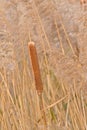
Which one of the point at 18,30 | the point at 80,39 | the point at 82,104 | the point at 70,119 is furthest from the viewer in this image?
the point at 70,119

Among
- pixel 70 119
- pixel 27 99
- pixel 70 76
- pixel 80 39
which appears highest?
pixel 80 39

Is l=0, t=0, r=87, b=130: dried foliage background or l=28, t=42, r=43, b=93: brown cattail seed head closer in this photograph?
l=28, t=42, r=43, b=93: brown cattail seed head

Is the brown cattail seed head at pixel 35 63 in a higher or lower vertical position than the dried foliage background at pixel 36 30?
lower

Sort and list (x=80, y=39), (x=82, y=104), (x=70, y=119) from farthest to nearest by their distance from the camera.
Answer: (x=70, y=119) → (x=82, y=104) → (x=80, y=39)

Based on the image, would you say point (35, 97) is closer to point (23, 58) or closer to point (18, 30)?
point (23, 58)

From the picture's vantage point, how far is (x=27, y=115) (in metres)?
1.44

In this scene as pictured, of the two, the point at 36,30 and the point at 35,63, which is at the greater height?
the point at 36,30

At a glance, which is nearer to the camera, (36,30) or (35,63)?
(35,63)

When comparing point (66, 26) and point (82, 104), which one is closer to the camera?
point (66, 26)

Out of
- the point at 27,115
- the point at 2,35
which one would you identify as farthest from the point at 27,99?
the point at 2,35

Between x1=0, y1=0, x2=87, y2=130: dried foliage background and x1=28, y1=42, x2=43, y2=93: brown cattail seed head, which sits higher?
x1=0, y1=0, x2=87, y2=130: dried foliage background

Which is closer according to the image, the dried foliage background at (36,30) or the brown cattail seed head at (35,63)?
the brown cattail seed head at (35,63)

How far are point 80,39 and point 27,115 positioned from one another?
1.85ft

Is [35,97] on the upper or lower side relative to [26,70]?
lower
